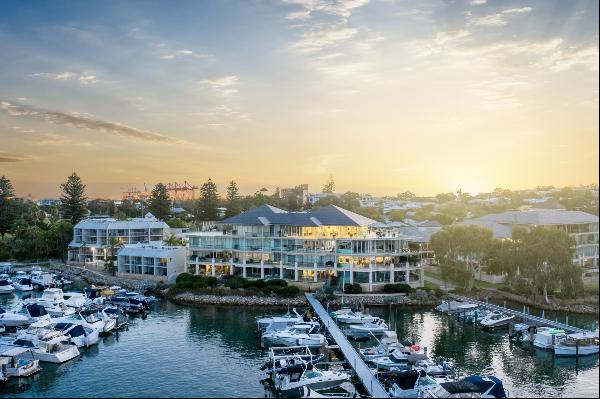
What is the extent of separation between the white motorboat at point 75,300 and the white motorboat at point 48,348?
11898 mm

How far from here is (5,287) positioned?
5262 cm

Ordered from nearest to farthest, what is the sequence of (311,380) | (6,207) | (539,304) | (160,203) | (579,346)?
(311,380) → (579,346) → (539,304) → (6,207) → (160,203)

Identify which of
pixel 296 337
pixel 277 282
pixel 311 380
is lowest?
pixel 311 380

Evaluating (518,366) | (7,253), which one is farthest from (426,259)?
(7,253)

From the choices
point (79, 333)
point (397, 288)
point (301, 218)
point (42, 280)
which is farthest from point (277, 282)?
point (42, 280)

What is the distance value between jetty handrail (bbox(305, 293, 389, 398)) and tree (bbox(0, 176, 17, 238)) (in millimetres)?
64509

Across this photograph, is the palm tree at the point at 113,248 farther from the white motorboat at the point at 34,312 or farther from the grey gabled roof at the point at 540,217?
the grey gabled roof at the point at 540,217

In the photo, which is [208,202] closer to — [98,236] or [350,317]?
[98,236]

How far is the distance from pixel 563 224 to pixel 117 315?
1293 inches

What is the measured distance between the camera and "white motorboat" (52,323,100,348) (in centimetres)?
3212

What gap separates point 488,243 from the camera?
4484 centimetres

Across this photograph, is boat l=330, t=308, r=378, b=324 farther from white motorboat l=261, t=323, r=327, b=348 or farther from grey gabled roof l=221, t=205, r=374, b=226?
grey gabled roof l=221, t=205, r=374, b=226

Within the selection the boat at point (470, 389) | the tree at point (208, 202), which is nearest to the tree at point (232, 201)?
the tree at point (208, 202)

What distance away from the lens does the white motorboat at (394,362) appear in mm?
26695
